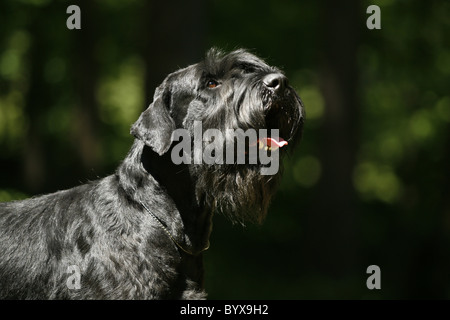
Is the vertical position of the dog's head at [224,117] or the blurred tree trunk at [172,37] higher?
the blurred tree trunk at [172,37]

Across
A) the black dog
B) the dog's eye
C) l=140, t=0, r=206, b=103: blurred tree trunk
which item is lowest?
the black dog

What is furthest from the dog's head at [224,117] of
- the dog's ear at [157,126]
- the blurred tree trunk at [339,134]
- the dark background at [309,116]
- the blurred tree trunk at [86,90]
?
the blurred tree trunk at [86,90]

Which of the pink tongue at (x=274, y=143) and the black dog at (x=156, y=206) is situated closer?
the black dog at (x=156, y=206)

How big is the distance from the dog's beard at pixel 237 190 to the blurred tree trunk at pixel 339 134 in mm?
8279

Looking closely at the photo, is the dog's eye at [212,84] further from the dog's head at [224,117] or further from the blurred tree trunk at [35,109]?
the blurred tree trunk at [35,109]

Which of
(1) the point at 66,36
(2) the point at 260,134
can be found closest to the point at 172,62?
(2) the point at 260,134

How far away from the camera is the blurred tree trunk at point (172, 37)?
9.95 meters

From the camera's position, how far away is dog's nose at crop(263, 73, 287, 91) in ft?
14.4

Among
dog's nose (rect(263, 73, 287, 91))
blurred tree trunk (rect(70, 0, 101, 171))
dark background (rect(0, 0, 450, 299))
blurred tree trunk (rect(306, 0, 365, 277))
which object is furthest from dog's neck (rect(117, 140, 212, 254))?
blurred tree trunk (rect(70, 0, 101, 171))

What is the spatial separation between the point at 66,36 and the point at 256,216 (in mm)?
15957

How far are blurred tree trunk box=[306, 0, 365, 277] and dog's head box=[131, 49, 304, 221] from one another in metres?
8.51

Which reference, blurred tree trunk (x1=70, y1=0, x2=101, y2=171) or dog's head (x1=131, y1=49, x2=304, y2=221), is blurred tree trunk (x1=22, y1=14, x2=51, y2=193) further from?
dog's head (x1=131, y1=49, x2=304, y2=221)

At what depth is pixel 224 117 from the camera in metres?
4.52

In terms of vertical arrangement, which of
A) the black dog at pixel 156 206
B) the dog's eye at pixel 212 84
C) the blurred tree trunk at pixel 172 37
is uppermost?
the blurred tree trunk at pixel 172 37
